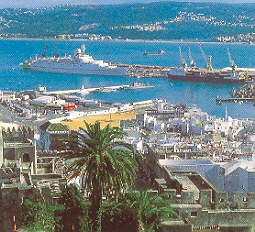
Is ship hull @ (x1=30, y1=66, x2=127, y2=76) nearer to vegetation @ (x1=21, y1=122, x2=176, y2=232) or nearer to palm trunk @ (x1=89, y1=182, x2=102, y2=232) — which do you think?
vegetation @ (x1=21, y1=122, x2=176, y2=232)

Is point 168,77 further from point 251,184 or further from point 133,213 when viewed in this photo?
point 133,213

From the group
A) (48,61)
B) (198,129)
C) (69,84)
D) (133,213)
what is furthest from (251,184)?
(48,61)

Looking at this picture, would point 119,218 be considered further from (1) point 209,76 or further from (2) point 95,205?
(1) point 209,76

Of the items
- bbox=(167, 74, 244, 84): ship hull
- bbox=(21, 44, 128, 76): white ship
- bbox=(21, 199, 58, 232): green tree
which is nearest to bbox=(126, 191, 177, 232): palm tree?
bbox=(21, 199, 58, 232): green tree

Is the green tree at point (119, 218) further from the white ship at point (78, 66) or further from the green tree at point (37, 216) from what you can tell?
the white ship at point (78, 66)

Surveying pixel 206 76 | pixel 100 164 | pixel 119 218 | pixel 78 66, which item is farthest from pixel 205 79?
pixel 100 164

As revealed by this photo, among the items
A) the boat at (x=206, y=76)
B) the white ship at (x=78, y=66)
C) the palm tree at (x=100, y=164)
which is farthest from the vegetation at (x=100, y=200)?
the white ship at (x=78, y=66)
